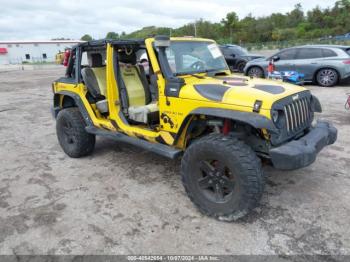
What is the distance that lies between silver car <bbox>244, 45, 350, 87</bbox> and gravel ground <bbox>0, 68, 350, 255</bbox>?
251 inches

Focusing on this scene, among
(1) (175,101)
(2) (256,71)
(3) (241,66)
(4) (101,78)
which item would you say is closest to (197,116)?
(1) (175,101)

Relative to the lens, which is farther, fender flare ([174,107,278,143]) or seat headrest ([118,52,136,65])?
seat headrest ([118,52,136,65])

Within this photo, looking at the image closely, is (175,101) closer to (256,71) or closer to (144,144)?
(144,144)

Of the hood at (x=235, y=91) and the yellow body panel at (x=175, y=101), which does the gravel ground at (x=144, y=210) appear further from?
the hood at (x=235, y=91)

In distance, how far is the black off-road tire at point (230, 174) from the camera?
302 cm

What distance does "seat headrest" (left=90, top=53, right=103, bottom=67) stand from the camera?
5.09m

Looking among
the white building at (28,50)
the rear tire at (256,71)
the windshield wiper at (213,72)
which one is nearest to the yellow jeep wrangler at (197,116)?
the windshield wiper at (213,72)

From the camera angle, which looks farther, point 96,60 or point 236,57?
point 236,57

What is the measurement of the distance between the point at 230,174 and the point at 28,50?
68748 mm

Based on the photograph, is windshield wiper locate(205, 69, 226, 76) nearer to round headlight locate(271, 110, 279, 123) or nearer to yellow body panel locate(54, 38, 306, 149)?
yellow body panel locate(54, 38, 306, 149)

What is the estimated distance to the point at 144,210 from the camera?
357 centimetres

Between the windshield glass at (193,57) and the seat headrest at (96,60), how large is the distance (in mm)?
1528

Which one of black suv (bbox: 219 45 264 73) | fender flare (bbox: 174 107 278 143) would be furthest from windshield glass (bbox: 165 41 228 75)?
black suv (bbox: 219 45 264 73)

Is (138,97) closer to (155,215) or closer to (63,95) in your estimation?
(63,95)
